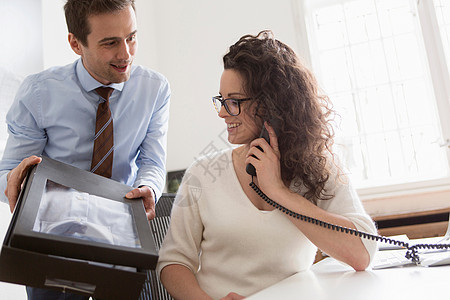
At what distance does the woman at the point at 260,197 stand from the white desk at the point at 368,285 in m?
0.10

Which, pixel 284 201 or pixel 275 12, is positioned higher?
pixel 275 12

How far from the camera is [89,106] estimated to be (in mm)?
1397

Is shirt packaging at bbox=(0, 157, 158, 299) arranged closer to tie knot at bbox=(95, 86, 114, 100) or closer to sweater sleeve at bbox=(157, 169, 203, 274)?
sweater sleeve at bbox=(157, 169, 203, 274)

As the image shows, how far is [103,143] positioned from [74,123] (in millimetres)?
131

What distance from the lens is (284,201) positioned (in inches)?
40.3

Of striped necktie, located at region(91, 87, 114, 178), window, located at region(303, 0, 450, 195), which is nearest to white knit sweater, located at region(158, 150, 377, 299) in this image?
striped necktie, located at region(91, 87, 114, 178)

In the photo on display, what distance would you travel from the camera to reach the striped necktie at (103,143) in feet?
4.37

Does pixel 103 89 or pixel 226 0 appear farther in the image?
pixel 226 0

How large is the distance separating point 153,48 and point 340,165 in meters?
2.52

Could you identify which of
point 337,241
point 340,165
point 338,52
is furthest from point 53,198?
point 338,52

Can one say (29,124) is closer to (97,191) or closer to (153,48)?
(97,191)

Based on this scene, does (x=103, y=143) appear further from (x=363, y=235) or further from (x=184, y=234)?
(x=363, y=235)

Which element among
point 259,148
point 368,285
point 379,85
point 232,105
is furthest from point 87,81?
point 379,85

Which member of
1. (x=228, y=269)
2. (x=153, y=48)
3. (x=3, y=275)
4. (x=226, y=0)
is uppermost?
(x=226, y=0)
